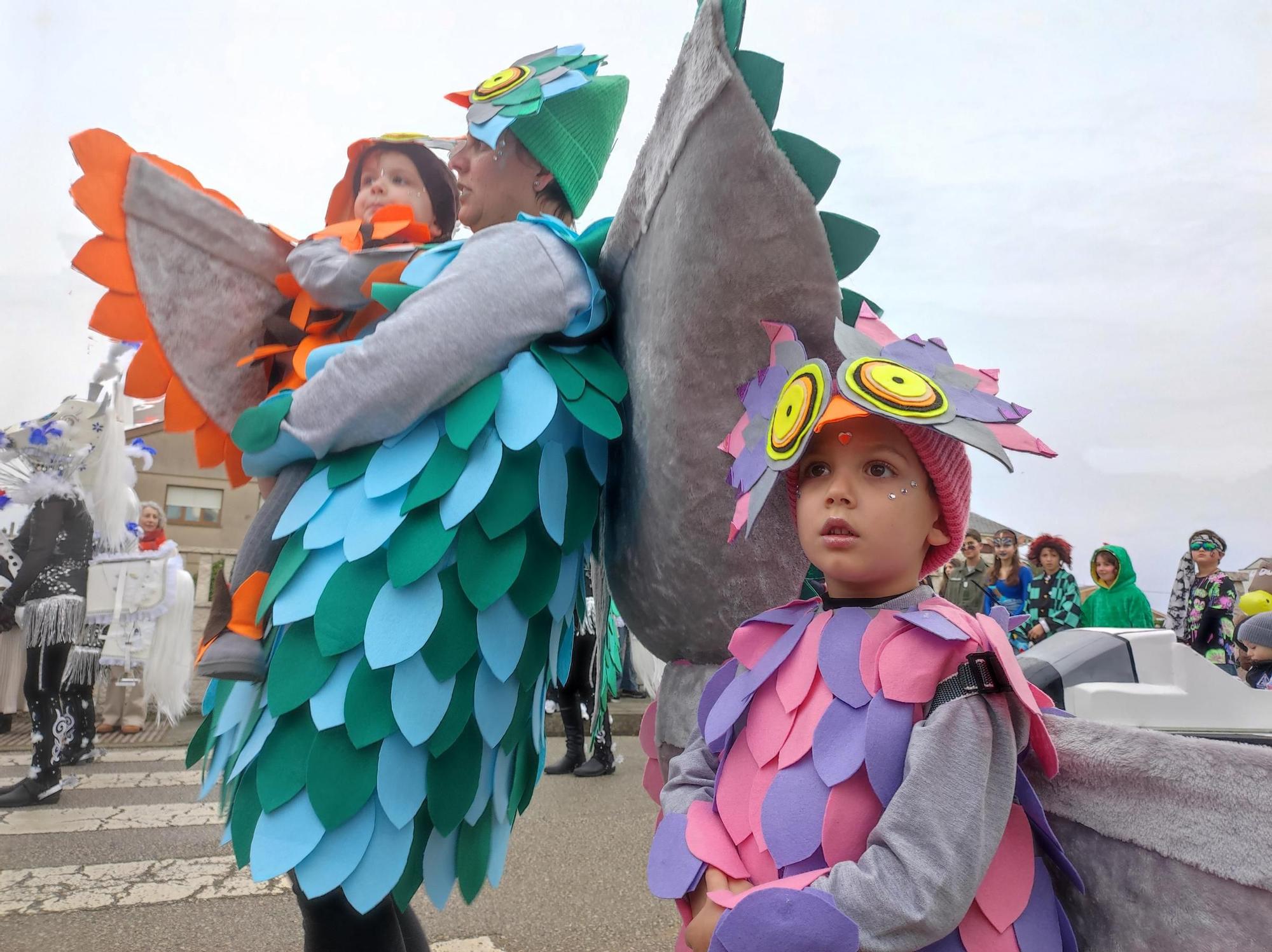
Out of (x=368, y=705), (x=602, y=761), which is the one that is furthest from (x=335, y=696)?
(x=602, y=761)

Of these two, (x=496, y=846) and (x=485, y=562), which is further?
(x=496, y=846)

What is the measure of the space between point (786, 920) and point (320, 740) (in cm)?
64

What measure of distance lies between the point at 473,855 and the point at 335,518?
502 mm

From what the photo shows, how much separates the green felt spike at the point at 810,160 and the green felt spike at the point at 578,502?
18.7 inches

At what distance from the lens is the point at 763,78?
1.08 metres

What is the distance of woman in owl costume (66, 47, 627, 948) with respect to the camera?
1.18 meters

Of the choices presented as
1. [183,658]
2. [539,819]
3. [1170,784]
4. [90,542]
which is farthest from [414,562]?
[183,658]

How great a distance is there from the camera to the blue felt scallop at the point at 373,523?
1.21 metres

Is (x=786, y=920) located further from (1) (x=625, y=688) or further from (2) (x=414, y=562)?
(1) (x=625, y=688)

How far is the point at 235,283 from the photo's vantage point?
5.10 ft

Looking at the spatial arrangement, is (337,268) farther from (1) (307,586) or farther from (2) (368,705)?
(2) (368,705)

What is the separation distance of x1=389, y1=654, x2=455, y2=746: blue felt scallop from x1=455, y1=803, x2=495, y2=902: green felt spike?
0.18 meters

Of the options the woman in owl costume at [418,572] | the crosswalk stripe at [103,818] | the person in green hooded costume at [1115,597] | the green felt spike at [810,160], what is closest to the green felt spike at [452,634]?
the woman in owl costume at [418,572]

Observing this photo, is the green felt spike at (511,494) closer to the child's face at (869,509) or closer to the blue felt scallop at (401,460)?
the blue felt scallop at (401,460)
